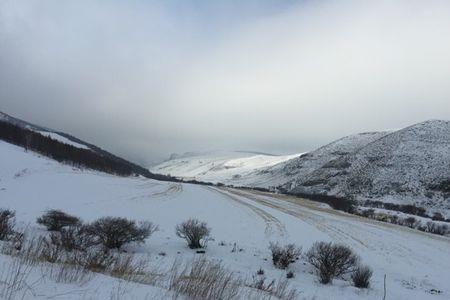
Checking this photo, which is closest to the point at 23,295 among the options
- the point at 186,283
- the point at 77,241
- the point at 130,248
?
the point at 186,283

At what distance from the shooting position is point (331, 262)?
18875 mm

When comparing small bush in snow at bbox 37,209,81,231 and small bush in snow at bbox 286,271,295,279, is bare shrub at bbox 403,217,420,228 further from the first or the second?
small bush in snow at bbox 37,209,81,231

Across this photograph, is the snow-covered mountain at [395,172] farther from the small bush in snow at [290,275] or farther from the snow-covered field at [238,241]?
the small bush in snow at [290,275]

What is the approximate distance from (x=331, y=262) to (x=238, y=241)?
996cm

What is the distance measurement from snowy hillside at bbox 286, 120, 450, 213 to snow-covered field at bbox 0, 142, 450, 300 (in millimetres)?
70636

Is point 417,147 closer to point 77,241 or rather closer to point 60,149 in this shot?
point 60,149

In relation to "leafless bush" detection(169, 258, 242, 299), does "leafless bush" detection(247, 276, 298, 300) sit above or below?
below

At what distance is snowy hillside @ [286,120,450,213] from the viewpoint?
398 feet

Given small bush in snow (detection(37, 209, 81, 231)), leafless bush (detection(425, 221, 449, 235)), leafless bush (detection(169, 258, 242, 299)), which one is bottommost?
small bush in snow (detection(37, 209, 81, 231))

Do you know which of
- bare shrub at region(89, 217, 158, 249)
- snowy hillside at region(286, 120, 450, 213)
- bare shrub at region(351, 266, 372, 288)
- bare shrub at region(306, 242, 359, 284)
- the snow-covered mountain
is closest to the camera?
bare shrub at region(351, 266, 372, 288)

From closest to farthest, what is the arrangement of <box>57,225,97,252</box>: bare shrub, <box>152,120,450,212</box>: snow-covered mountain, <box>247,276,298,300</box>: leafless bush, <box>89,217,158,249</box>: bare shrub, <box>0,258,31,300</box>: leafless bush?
1. <box>0,258,31,300</box>: leafless bush
2. <box>247,276,298,300</box>: leafless bush
3. <box>57,225,97,252</box>: bare shrub
4. <box>89,217,158,249</box>: bare shrub
5. <box>152,120,450,212</box>: snow-covered mountain

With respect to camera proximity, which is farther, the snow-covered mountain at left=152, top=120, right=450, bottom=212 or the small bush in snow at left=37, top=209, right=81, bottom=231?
the snow-covered mountain at left=152, top=120, right=450, bottom=212

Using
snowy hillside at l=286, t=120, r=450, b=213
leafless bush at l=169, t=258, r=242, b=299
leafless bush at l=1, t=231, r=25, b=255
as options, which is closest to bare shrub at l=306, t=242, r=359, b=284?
leafless bush at l=1, t=231, r=25, b=255

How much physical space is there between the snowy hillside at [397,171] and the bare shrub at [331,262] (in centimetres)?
8919
